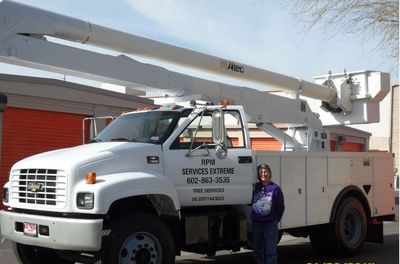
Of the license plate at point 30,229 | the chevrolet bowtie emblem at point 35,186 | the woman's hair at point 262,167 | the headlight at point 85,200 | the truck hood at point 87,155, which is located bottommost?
the license plate at point 30,229

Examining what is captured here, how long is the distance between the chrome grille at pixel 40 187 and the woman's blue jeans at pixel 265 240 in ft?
9.40

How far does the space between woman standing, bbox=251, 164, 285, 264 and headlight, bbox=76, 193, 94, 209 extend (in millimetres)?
2541

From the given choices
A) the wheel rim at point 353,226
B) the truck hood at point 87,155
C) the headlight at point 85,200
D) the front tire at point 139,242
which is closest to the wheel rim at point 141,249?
the front tire at point 139,242

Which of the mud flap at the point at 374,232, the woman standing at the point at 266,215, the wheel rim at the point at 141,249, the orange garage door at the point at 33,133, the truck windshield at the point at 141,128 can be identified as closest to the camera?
the wheel rim at the point at 141,249

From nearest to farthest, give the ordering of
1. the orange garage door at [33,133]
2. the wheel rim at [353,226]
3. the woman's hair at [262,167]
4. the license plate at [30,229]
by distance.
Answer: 1. the license plate at [30,229]
2. the woman's hair at [262,167]
3. the wheel rim at [353,226]
4. the orange garage door at [33,133]

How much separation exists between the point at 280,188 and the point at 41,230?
3570 mm

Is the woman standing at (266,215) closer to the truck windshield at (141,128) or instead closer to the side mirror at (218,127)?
the side mirror at (218,127)

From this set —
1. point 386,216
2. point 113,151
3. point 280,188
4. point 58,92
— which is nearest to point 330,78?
point 386,216

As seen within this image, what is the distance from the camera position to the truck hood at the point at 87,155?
7.26m

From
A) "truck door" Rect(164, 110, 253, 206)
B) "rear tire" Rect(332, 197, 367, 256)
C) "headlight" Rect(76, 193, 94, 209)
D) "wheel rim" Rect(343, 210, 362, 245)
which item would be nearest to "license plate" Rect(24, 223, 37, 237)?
"headlight" Rect(76, 193, 94, 209)

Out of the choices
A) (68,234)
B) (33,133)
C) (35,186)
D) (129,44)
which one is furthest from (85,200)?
(33,133)

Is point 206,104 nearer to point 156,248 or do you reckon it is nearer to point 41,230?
point 156,248

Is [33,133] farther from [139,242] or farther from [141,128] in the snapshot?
[139,242]

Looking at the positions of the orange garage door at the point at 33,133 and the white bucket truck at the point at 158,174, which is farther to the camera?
the orange garage door at the point at 33,133
